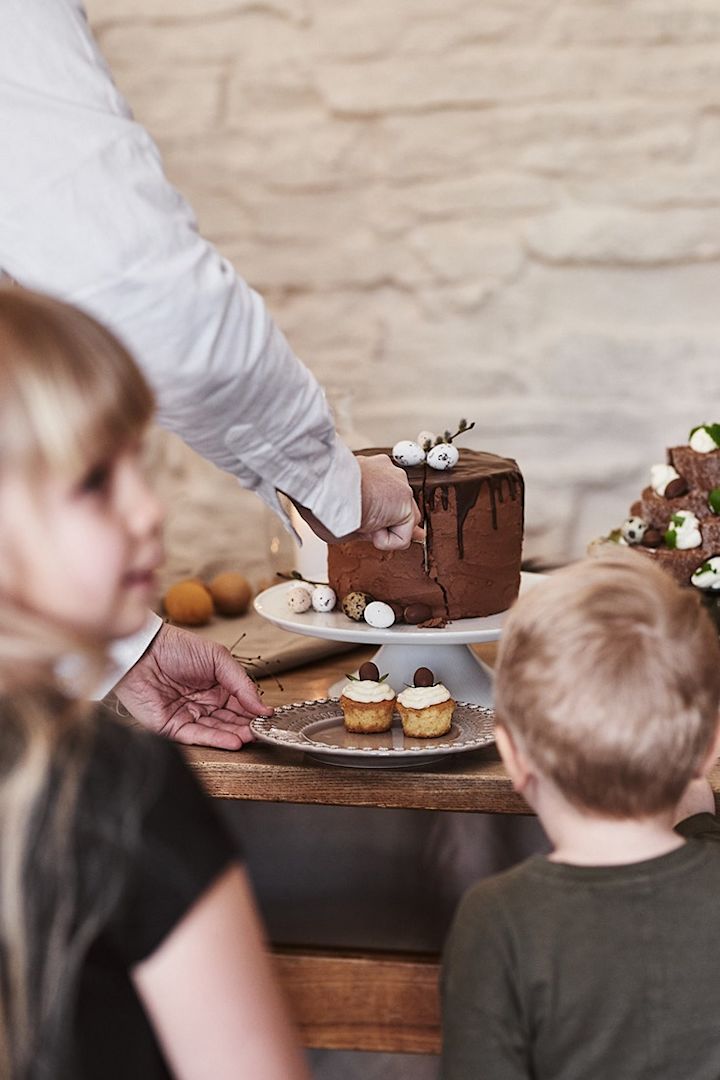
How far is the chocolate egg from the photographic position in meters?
1.48

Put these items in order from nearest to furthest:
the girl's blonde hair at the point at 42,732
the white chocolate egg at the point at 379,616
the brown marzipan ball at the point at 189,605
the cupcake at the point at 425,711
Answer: the girl's blonde hair at the point at 42,732 < the cupcake at the point at 425,711 < the white chocolate egg at the point at 379,616 < the brown marzipan ball at the point at 189,605

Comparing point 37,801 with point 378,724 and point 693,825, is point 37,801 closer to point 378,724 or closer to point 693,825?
point 693,825

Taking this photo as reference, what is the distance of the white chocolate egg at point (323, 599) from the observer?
155 cm

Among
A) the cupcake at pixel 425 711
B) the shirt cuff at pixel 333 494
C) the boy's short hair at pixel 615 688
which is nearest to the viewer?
the boy's short hair at pixel 615 688

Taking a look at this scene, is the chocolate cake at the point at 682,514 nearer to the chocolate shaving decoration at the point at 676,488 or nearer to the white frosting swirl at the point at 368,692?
the chocolate shaving decoration at the point at 676,488

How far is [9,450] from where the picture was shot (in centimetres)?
66

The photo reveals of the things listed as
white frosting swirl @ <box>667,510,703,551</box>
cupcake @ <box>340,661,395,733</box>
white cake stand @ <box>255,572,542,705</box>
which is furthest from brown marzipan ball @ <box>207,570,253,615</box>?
white frosting swirl @ <box>667,510,703,551</box>

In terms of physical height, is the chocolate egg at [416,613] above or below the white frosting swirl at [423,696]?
above

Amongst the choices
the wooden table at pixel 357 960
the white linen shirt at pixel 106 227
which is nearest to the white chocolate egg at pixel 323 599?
the wooden table at pixel 357 960

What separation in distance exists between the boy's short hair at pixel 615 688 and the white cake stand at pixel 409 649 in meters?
0.50

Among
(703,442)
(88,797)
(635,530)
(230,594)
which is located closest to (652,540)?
(635,530)

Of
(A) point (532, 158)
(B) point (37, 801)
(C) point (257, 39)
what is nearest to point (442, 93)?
(A) point (532, 158)

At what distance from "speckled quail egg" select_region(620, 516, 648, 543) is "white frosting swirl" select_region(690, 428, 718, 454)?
11 cm

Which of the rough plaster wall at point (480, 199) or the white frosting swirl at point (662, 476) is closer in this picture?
the white frosting swirl at point (662, 476)
